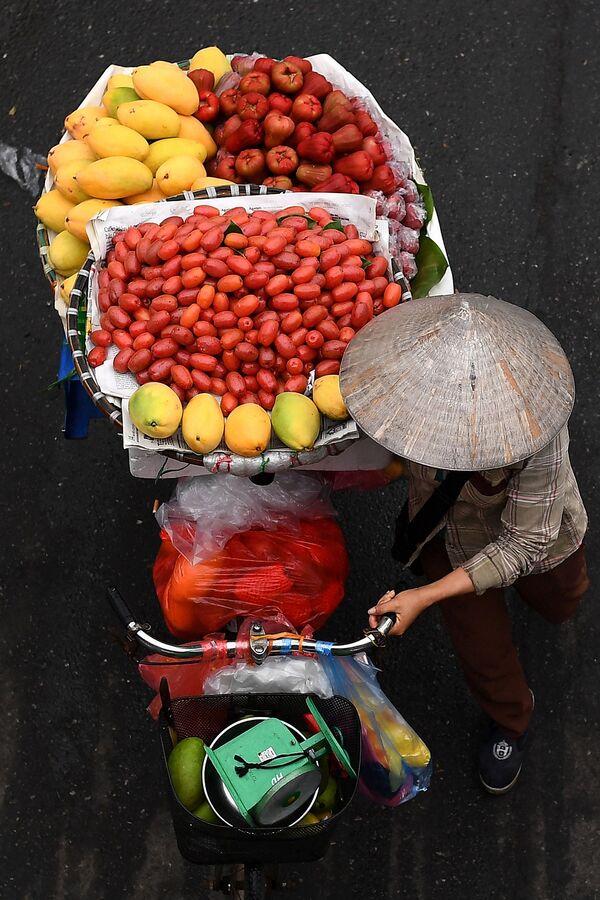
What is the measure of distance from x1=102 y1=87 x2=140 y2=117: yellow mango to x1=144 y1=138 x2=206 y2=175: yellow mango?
0.22 metres

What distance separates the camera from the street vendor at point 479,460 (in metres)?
1.86

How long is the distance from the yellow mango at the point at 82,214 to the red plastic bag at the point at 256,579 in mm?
973

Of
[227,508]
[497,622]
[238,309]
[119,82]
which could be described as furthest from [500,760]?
[119,82]

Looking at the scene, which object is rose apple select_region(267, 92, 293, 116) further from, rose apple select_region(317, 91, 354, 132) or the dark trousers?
the dark trousers

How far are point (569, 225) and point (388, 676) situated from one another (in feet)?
7.18

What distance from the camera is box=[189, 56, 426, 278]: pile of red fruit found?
8.85ft

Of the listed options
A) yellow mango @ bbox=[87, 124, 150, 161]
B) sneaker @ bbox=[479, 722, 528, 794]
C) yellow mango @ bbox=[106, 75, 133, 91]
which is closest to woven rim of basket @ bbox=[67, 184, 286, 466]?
yellow mango @ bbox=[87, 124, 150, 161]

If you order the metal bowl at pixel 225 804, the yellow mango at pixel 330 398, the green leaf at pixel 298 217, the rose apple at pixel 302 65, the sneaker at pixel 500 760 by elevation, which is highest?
the rose apple at pixel 302 65

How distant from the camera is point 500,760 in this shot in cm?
306

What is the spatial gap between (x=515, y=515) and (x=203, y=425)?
84cm

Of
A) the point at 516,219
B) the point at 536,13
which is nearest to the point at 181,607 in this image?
the point at 516,219

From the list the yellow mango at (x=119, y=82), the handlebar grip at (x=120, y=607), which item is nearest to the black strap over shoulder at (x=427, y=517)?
the handlebar grip at (x=120, y=607)

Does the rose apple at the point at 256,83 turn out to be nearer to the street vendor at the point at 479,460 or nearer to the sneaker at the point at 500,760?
the street vendor at the point at 479,460

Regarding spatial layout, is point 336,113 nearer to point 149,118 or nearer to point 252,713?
point 149,118
